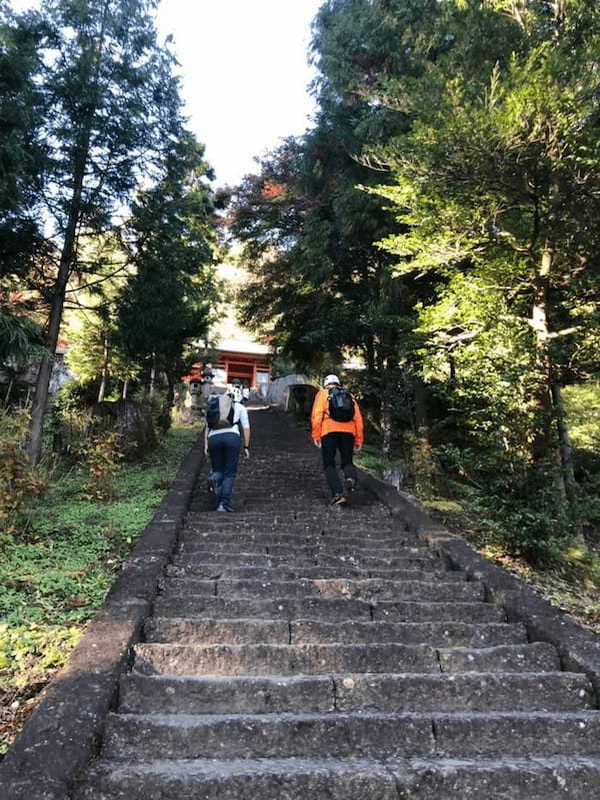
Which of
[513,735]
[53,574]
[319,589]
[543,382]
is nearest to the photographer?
[513,735]

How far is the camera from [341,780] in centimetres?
213

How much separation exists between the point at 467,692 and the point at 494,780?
0.60 meters

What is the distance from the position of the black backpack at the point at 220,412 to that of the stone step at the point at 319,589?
2.31m

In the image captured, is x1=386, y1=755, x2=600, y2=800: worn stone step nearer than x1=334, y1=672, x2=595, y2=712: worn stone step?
Yes

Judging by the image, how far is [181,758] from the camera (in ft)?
7.55

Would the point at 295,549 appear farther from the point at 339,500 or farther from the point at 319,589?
the point at 339,500

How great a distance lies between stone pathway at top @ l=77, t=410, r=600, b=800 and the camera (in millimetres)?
2164

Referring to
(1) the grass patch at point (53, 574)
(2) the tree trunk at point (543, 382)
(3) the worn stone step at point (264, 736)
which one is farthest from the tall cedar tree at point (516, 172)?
(1) the grass patch at point (53, 574)

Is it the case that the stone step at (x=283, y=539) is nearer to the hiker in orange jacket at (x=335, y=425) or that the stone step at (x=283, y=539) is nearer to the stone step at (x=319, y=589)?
the stone step at (x=319, y=589)

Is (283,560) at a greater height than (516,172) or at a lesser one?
lesser

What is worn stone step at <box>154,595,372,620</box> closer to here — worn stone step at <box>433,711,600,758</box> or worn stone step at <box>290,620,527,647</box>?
worn stone step at <box>290,620,527,647</box>

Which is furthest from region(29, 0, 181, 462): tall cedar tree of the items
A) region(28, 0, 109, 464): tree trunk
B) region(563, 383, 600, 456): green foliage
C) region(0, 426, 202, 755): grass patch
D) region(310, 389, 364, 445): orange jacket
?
region(563, 383, 600, 456): green foliage

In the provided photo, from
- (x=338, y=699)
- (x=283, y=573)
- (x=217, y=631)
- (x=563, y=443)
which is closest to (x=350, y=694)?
(x=338, y=699)

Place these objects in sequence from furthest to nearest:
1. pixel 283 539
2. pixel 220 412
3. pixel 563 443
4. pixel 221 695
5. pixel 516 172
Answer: pixel 563 443 < pixel 220 412 < pixel 516 172 < pixel 283 539 < pixel 221 695
